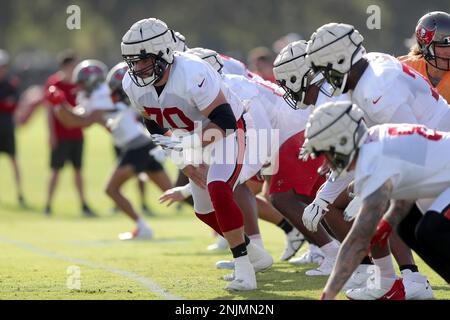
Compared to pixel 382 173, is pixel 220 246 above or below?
below

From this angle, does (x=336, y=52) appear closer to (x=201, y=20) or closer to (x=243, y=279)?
(x=243, y=279)

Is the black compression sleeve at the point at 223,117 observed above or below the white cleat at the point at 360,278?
above

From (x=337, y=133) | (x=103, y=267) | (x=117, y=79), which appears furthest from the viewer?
(x=117, y=79)

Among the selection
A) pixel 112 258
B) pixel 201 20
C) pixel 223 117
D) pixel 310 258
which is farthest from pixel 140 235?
pixel 201 20

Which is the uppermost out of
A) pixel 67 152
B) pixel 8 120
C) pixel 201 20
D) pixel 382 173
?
pixel 382 173

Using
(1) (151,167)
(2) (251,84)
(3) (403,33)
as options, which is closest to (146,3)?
(3) (403,33)

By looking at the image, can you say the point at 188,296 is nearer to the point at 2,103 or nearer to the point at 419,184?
the point at 419,184

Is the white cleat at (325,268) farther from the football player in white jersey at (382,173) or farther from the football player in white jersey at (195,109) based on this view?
the football player in white jersey at (382,173)

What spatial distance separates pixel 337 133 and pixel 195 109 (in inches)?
70.4

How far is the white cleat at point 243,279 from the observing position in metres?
6.43

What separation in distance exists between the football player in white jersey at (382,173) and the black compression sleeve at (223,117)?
1.29 metres

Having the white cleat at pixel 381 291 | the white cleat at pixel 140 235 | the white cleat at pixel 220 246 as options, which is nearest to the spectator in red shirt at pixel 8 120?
the white cleat at pixel 140 235

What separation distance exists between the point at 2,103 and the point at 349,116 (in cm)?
1198

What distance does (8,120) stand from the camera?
635 inches
